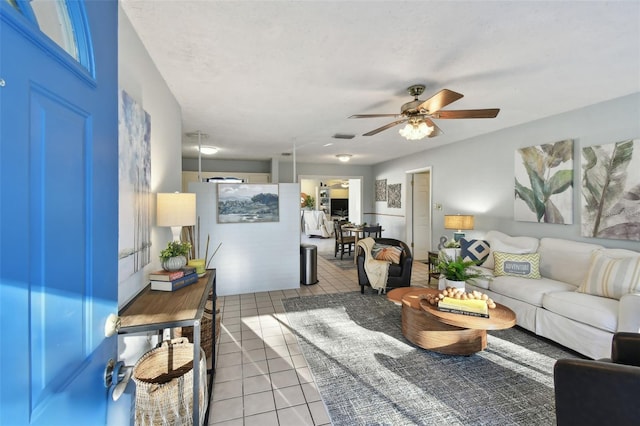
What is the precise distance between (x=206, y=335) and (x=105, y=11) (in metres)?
2.39

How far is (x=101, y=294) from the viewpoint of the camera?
826 mm

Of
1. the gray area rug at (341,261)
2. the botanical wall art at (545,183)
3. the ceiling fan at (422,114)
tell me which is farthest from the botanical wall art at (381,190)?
the ceiling fan at (422,114)

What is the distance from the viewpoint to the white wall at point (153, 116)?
1.62 m

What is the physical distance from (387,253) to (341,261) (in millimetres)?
2475

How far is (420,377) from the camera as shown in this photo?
225 cm

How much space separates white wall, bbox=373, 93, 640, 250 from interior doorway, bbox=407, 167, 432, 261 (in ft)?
1.34

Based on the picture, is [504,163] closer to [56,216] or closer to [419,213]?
[419,213]

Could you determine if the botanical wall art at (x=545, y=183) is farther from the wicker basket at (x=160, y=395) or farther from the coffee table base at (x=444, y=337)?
the wicker basket at (x=160, y=395)

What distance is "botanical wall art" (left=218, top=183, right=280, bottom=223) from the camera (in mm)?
4336

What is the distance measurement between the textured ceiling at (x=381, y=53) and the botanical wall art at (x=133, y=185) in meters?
0.57

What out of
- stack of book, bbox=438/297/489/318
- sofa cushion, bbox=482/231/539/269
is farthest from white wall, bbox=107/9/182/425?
sofa cushion, bbox=482/231/539/269

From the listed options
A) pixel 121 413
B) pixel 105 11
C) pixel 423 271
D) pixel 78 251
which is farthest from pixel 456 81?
pixel 423 271

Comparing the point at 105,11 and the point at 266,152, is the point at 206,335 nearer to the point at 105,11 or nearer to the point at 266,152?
the point at 105,11

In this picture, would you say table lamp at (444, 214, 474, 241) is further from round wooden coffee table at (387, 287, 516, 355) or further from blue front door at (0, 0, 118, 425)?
blue front door at (0, 0, 118, 425)
